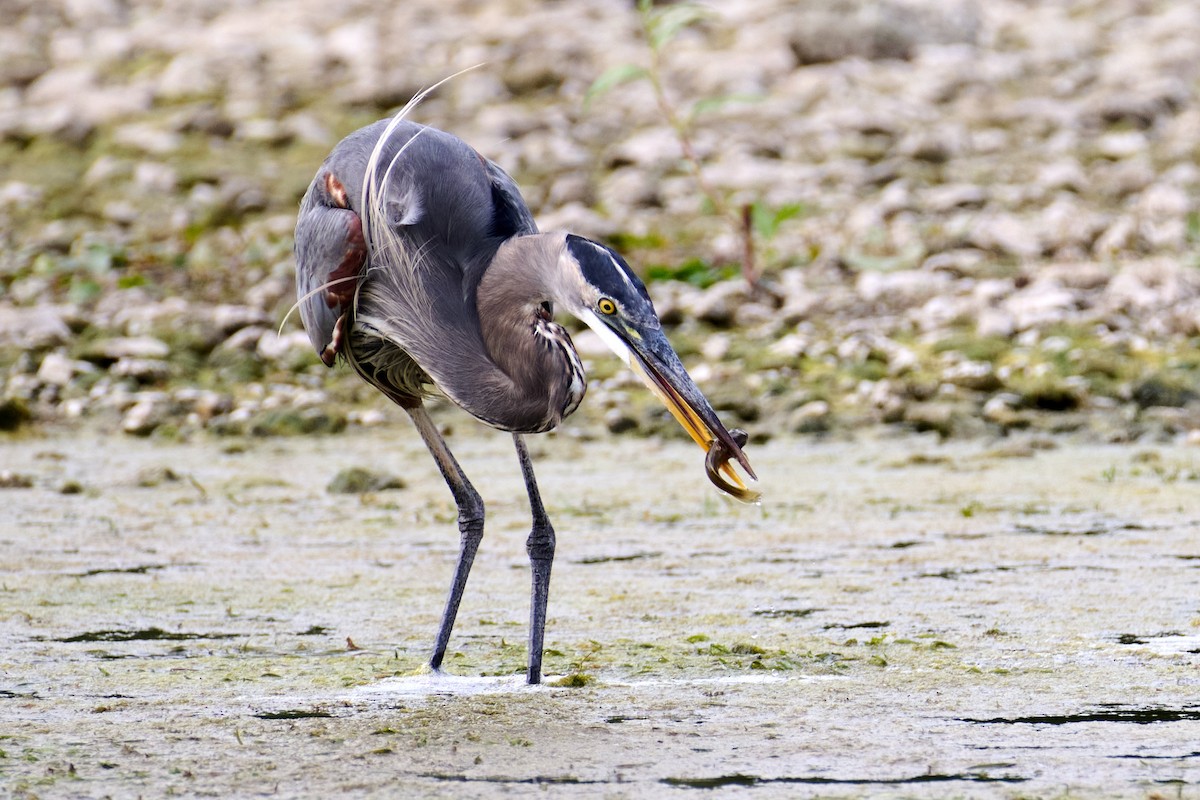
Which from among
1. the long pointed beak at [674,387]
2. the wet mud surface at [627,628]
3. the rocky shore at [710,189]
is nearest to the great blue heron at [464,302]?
the long pointed beak at [674,387]

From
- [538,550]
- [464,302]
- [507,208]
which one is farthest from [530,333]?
[538,550]

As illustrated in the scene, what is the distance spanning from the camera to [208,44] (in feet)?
47.0

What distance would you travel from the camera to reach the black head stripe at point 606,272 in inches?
144

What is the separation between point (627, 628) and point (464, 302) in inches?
41.8

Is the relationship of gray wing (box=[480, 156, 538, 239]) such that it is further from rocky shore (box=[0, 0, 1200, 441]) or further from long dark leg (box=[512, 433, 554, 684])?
rocky shore (box=[0, 0, 1200, 441])

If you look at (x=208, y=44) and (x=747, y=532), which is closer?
(x=747, y=532)

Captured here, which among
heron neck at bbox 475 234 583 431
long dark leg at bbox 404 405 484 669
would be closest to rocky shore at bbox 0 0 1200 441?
long dark leg at bbox 404 405 484 669

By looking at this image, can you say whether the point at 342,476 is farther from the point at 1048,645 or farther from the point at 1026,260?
the point at 1026,260

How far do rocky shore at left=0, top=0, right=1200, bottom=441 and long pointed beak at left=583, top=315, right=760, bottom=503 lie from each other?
371 cm

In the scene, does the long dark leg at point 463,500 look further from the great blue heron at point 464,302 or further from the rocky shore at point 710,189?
the rocky shore at point 710,189

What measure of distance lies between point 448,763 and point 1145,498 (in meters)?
3.86

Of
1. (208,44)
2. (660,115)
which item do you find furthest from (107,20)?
(660,115)

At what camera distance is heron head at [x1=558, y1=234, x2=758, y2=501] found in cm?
366

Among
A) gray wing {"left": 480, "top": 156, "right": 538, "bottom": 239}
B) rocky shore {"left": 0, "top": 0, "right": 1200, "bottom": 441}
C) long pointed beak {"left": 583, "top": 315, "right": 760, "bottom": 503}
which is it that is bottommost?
rocky shore {"left": 0, "top": 0, "right": 1200, "bottom": 441}
